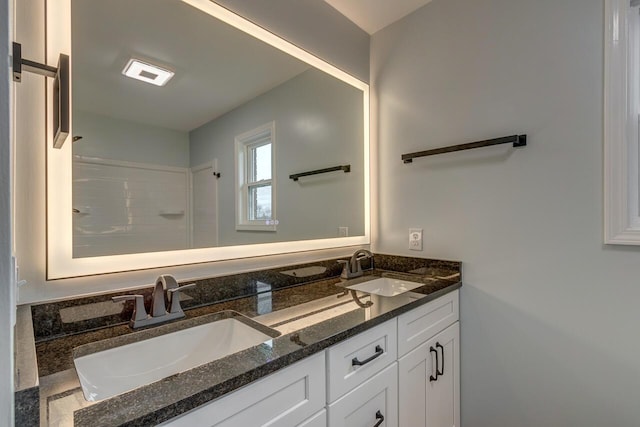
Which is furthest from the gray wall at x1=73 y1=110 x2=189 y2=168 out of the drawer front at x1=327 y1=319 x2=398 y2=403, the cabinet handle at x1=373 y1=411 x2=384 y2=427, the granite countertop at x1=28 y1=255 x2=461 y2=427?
the cabinet handle at x1=373 y1=411 x2=384 y2=427

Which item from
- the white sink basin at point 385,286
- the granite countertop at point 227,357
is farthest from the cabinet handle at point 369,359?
the white sink basin at point 385,286

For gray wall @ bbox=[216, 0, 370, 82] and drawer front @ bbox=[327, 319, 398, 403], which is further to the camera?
gray wall @ bbox=[216, 0, 370, 82]

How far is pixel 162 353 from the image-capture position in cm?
92

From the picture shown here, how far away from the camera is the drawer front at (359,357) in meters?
0.90

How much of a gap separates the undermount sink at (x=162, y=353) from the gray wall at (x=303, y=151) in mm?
391

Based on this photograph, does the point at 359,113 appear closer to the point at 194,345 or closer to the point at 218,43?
the point at 218,43

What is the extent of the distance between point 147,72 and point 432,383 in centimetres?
174

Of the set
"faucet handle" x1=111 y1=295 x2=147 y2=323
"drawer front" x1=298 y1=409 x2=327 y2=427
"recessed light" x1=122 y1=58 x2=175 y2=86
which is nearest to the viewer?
"drawer front" x1=298 y1=409 x2=327 y2=427

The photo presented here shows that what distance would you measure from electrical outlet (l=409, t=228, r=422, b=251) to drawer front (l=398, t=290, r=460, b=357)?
12.6 inches

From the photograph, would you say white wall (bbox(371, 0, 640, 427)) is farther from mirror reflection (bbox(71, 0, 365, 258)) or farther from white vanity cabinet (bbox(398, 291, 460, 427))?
mirror reflection (bbox(71, 0, 365, 258))

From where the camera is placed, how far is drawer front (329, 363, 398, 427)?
3.02 feet

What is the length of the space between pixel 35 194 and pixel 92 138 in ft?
0.77

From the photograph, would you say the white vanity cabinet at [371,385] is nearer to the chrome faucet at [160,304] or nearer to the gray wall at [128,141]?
the chrome faucet at [160,304]

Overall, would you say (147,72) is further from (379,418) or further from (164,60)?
(379,418)
